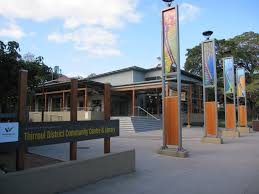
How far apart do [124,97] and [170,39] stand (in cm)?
2339

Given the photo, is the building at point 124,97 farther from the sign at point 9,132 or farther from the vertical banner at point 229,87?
the sign at point 9,132

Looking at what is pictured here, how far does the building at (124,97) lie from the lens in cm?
2931

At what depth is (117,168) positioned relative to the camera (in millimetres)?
6797

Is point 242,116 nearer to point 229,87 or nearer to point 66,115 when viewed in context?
point 229,87

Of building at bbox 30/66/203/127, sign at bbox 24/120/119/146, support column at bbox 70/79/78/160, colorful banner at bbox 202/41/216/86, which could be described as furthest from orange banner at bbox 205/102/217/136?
building at bbox 30/66/203/127

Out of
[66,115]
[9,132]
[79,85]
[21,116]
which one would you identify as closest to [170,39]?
[21,116]

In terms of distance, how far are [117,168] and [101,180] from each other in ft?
2.11

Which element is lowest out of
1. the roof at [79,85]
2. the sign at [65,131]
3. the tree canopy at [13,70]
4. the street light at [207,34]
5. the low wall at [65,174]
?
the low wall at [65,174]

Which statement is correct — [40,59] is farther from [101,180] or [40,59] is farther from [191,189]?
[191,189]

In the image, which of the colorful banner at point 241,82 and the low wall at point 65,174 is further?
the colorful banner at point 241,82

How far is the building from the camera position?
29312mm

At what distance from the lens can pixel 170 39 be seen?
10.3 metres

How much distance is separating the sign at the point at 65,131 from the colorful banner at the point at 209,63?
8227 mm

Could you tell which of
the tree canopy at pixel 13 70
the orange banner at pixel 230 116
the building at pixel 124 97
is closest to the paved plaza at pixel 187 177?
the tree canopy at pixel 13 70
